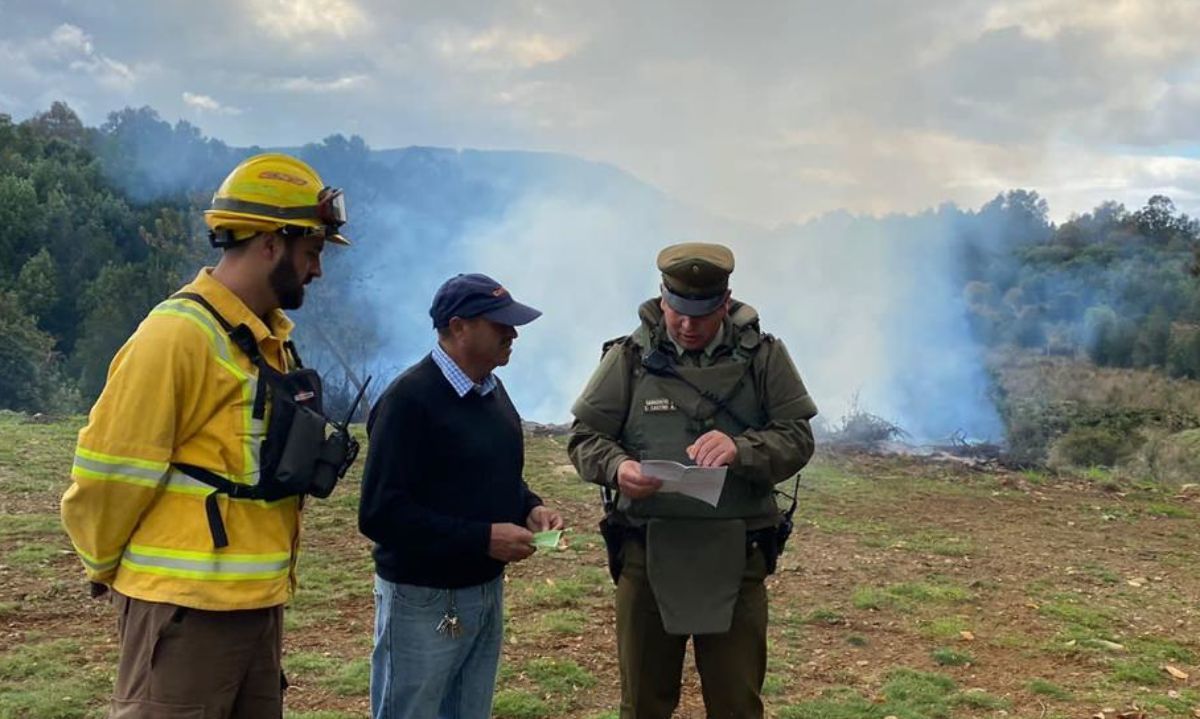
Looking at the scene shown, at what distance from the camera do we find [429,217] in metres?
33.7

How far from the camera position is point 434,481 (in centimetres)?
308

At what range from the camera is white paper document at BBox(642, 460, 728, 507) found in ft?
10.6

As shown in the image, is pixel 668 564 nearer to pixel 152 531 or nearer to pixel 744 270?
pixel 152 531

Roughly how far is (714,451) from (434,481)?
988mm

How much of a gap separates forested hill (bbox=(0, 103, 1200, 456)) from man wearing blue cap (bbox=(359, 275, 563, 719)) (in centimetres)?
2033

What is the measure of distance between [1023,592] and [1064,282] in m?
24.9

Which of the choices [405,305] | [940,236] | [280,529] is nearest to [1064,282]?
[940,236]

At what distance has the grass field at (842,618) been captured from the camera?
5062mm

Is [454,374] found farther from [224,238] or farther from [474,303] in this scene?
[224,238]

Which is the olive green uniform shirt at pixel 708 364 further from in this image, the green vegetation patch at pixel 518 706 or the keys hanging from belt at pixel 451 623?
the green vegetation patch at pixel 518 706

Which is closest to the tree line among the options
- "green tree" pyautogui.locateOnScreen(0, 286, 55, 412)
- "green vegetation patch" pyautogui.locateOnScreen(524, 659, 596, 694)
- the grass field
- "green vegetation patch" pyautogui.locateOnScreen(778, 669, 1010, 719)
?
"green tree" pyautogui.locateOnScreen(0, 286, 55, 412)

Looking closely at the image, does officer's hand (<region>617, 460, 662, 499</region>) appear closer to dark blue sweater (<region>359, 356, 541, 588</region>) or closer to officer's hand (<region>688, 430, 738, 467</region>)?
officer's hand (<region>688, 430, 738, 467</region>)

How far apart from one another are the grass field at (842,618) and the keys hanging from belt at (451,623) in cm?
191

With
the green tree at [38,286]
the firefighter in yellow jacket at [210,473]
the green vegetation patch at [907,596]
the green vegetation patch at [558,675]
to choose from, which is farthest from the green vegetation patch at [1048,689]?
the green tree at [38,286]
